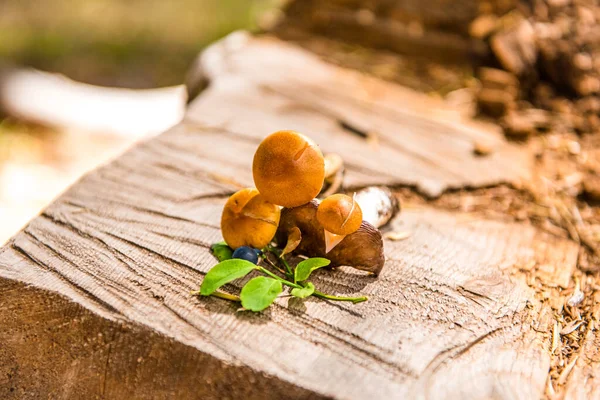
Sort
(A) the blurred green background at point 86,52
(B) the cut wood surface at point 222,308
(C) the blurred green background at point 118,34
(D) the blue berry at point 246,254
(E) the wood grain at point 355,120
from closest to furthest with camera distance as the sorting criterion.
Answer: (B) the cut wood surface at point 222,308, (D) the blue berry at point 246,254, (E) the wood grain at point 355,120, (A) the blurred green background at point 86,52, (C) the blurred green background at point 118,34

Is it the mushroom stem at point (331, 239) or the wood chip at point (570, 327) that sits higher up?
the mushroom stem at point (331, 239)

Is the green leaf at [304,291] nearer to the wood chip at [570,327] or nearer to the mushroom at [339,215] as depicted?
the mushroom at [339,215]

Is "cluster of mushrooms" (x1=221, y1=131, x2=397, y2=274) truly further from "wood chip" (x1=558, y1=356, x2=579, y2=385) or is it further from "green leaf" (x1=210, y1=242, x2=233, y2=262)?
"wood chip" (x1=558, y1=356, x2=579, y2=385)

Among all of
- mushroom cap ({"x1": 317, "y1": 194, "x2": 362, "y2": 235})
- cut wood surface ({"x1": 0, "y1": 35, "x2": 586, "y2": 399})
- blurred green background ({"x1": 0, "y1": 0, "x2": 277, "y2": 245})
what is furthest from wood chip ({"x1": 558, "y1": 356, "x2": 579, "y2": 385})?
blurred green background ({"x1": 0, "y1": 0, "x2": 277, "y2": 245})

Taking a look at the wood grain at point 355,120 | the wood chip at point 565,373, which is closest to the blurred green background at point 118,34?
the wood grain at point 355,120

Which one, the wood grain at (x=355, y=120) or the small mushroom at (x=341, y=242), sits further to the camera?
the wood grain at (x=355, y=120)

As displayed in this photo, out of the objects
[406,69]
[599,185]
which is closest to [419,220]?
[599,185]

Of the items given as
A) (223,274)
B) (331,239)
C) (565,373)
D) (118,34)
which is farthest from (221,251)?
(118,34)

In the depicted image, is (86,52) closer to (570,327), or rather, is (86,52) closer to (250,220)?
(250,220)
